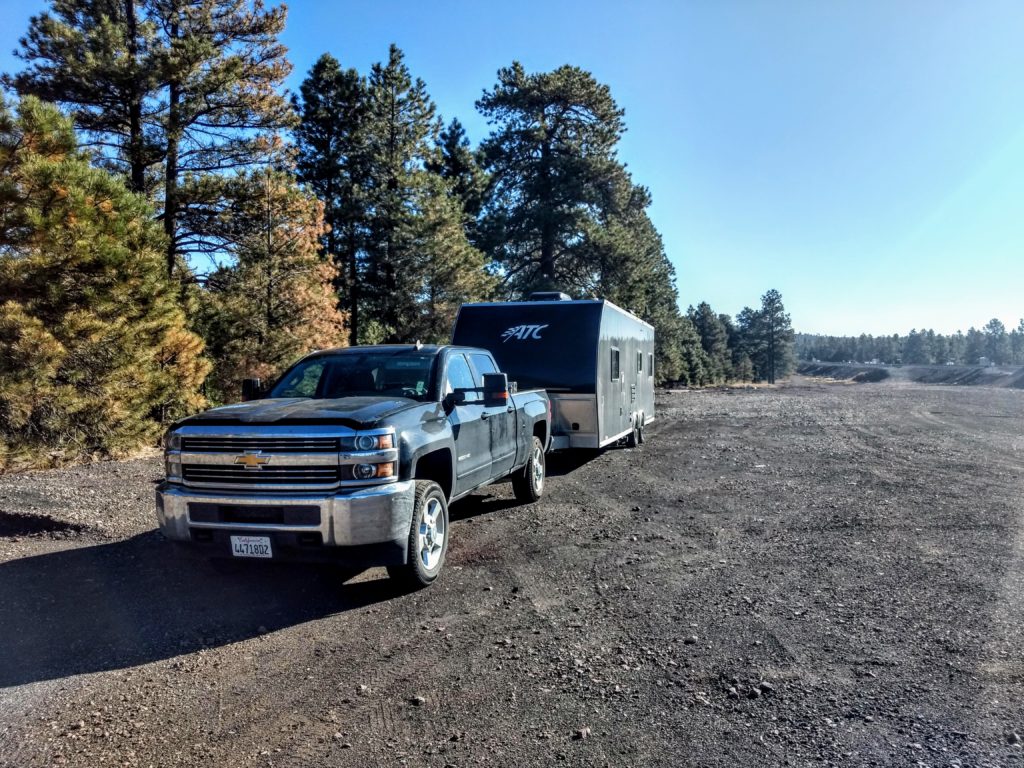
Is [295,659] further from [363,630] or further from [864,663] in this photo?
[864,663]

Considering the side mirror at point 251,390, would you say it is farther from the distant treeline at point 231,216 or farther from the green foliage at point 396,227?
the green foliage at point 396,227

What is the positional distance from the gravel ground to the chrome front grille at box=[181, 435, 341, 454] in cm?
121

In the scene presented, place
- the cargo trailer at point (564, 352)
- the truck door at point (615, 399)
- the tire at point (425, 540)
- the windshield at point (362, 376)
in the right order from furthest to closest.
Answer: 1. the truck door at point (615, 399)
2. the cargo trailer at point (564, 352)
3. the windshield at point (362, 376)
4. the tire at point (425, 540)

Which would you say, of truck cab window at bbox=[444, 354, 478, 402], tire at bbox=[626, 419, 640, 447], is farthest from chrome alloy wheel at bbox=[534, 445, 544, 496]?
tire at bbox=[626, 419, 640, 447]

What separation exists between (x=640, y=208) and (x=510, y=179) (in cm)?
863

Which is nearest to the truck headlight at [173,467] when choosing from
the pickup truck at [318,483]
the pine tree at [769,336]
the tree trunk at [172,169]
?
the pickup truck at [318,483]

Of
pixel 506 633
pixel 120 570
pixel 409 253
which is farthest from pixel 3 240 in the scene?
pixel 409 253

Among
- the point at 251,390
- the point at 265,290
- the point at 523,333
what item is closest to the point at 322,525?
the point at 251,390

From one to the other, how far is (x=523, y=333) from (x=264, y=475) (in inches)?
282

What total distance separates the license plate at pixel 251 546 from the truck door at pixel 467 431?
6.11 ft

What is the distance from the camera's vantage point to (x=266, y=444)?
5090 mm

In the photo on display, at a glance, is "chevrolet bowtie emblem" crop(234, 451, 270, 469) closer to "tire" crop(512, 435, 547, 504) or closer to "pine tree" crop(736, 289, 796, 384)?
"tire" crop(512, 435, 547, 504)

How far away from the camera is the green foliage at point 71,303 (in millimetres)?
9477

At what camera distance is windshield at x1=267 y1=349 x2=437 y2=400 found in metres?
6.53
